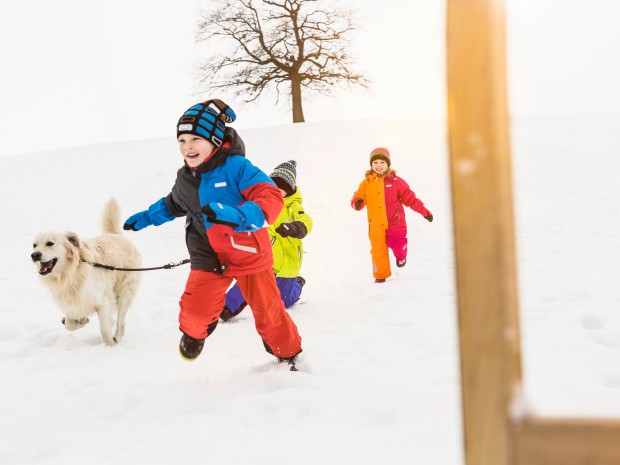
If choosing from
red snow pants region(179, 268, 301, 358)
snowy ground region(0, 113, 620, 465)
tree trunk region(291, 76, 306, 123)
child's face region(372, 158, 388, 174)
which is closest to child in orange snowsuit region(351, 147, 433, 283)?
child's face region(372, 158, 388, 174)

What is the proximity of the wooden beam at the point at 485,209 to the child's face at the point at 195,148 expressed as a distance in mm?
2373

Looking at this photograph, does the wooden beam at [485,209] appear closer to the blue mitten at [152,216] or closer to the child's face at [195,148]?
the child's face at [195,148]

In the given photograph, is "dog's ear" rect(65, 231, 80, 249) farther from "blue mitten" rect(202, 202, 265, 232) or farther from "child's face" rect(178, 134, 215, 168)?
"blue mitten" rect(202, 202, 265, 232)

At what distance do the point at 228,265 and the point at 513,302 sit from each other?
96.8 inches

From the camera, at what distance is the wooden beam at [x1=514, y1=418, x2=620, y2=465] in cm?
58

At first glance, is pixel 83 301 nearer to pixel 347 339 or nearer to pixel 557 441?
pixel 347 339

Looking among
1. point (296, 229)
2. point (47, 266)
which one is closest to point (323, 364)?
point (296, 229)

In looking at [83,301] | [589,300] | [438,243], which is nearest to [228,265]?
[83,301]

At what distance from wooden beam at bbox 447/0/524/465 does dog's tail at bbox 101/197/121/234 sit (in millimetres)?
4812

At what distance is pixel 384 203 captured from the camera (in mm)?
6234

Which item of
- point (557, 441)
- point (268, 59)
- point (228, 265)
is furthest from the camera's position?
point (268, 59)

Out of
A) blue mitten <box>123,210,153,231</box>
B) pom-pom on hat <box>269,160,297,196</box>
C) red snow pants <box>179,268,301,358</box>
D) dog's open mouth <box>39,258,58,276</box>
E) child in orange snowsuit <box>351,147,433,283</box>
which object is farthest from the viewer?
child in orange snowsuit <box>351,147,433,283</box>

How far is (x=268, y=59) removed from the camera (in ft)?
78.4

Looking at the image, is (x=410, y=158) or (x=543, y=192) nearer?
(x=543, y=192)
